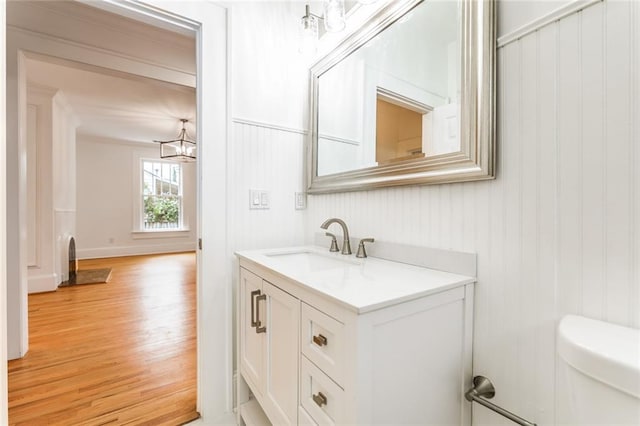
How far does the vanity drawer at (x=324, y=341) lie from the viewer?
749 millimetres

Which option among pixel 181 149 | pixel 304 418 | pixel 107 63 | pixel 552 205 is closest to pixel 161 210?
pixel 181 149

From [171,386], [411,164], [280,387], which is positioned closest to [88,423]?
[171,386]

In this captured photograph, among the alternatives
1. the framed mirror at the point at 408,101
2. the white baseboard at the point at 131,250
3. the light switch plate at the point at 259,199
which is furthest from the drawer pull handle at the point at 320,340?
the white baseboard at the point at 131,250

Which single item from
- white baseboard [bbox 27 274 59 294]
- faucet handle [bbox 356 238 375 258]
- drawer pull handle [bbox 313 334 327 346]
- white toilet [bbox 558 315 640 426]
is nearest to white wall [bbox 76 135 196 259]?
white baseboard [bbox 27 274 59 294]

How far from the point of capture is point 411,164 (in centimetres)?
117

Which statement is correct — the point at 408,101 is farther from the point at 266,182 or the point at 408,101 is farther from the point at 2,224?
the point at 2,224

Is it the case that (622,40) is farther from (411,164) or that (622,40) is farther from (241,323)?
(241,323)

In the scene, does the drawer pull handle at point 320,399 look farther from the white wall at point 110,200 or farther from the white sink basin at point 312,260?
the white wall at point 110,200

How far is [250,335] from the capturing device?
4.32 ft

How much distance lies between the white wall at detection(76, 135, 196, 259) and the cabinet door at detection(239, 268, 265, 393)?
6.09 m

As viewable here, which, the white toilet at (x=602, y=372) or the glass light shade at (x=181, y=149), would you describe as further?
the glass light shade at (x=181, y=149)

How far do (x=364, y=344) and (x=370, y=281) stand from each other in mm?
255

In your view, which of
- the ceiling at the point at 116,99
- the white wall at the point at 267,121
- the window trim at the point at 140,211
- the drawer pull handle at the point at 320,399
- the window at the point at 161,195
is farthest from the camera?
the window at the point at 161,195

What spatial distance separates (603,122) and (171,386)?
2.30 metres
